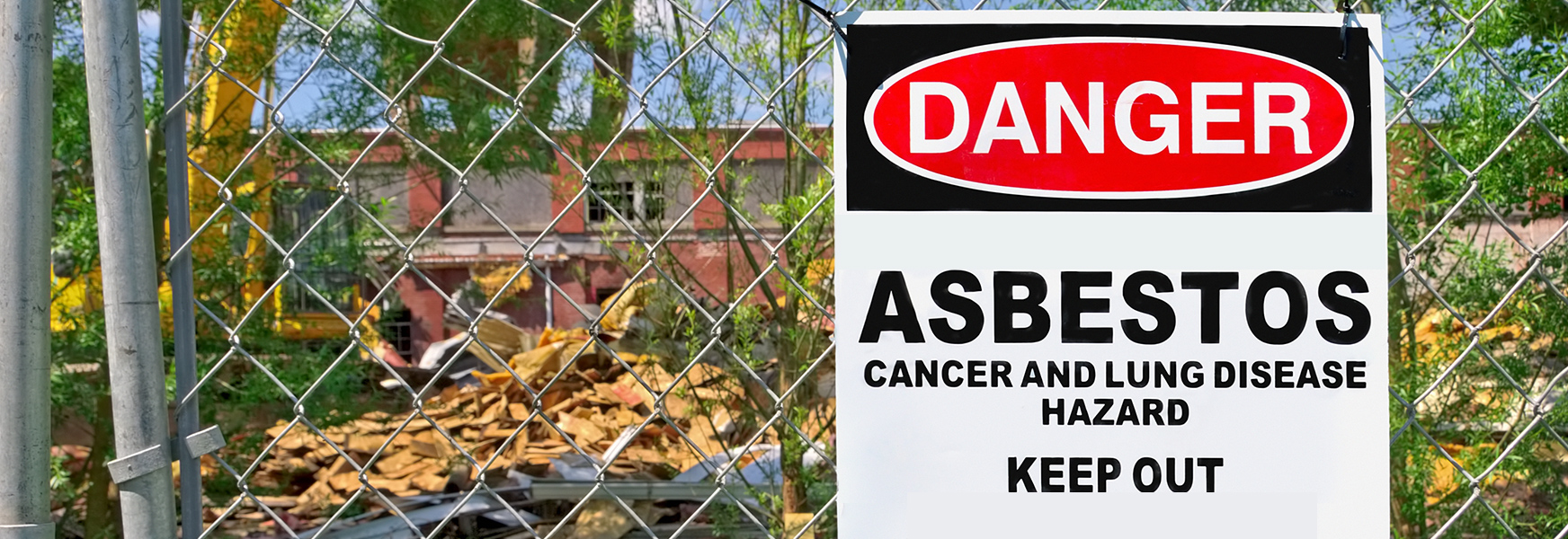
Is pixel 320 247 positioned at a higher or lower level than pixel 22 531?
higher

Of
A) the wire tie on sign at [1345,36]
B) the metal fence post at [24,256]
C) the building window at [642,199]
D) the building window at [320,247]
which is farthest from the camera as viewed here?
the building window at [320,247]

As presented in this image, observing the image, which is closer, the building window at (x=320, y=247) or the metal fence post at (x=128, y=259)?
the metal fence post at (x=128, y=259)

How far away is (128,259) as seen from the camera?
1164 mm

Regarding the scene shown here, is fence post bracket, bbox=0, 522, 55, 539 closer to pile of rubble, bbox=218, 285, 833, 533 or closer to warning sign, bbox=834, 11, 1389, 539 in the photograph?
warning sign, bbox=834, 11, 1389, 539

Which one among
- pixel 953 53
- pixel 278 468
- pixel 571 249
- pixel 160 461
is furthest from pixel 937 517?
pixel 571 249

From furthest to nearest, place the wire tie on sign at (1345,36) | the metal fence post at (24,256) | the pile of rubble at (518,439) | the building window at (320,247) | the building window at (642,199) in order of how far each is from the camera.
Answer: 1. the pile of rubble at (518,439)
2. the building window at (320,247)
3. the building window at (642,199)
4. the wire tie on sign at (1345,36)
5. the metal fence post at (24,256)

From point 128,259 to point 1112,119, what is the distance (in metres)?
1.10

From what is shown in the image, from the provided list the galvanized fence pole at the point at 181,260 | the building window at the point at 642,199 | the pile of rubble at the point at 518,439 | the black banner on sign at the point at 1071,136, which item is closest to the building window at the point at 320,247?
the pile of rubble at the point at 518,439

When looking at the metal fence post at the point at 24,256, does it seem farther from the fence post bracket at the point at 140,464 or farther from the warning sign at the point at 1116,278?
the warning sign at the point at 1116,278

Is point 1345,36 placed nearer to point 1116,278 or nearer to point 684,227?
point 1116,278

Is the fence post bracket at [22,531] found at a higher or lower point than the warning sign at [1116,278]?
lower

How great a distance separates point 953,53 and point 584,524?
4534 millimetres

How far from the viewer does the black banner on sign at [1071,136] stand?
1214 millimetres

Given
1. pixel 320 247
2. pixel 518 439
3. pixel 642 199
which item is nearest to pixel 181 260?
Result: pixel 642 199
